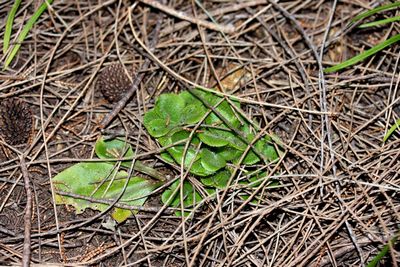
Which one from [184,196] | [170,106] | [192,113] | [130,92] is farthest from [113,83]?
[184,196]

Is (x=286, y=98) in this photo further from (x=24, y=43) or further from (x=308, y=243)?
(x=24, y=43)

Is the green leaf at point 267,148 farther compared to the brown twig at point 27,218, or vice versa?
the green leaf at point 267,148

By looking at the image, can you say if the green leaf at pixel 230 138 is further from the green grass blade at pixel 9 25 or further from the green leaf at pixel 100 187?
the green grass blade at pixel 9 25

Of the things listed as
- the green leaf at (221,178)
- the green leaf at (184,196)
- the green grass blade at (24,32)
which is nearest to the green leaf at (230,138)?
the green leaf at (221,178)

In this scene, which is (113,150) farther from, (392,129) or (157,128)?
(392,129)

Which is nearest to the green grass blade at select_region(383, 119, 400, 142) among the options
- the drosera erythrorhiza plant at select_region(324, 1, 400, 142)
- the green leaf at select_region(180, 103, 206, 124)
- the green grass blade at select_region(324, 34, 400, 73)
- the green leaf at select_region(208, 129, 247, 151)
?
the drosera erythrorhiza plant at select_region(324, 1, 400, 142)

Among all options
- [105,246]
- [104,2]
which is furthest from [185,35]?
[105,246]

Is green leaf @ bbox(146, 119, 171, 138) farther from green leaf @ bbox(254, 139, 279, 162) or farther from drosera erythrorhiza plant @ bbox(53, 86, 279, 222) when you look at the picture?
green leaf @ bbox(254, 139, 279, 162)
